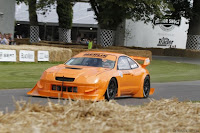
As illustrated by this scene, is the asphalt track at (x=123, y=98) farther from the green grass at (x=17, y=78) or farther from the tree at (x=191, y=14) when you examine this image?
the tree at (x=191, y=14)


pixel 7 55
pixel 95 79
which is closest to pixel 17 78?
pixel 7 55

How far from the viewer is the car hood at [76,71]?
11648 millimetres

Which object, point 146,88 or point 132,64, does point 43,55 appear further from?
point 132,64

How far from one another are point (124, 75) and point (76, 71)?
161 centimetres

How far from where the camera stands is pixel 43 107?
20.1ft

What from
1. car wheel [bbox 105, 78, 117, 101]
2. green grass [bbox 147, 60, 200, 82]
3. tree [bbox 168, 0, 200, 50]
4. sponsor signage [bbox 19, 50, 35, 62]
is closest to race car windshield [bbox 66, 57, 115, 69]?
car wheel [bbox 105, 78, 117, 101]

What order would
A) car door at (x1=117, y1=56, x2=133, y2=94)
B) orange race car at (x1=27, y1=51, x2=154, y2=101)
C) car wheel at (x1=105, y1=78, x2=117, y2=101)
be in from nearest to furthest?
orange race car at (x1=27, y1=51, x2=154, y2=101) → car wheel at (x1=105, y1=78, x2=117, y2=101) → car door at (x1=117, y1=56, x2=133, y2=94)

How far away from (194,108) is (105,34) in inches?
1450

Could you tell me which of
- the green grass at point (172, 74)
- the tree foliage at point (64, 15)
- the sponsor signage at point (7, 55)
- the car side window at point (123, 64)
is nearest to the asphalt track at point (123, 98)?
the car side window at point (123, 64)

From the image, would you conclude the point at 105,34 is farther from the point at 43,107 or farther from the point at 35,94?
the point at 43,107

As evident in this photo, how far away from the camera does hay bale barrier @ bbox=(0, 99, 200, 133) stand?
495 centimetres

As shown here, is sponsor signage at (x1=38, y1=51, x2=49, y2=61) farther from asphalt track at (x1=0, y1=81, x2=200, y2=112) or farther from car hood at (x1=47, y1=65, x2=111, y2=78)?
car hood at (x1=47, y1=65, x2=111, y2=78)

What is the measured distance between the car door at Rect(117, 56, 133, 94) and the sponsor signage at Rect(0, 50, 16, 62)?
13175 millimetres

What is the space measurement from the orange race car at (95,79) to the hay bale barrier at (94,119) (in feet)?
15.2
